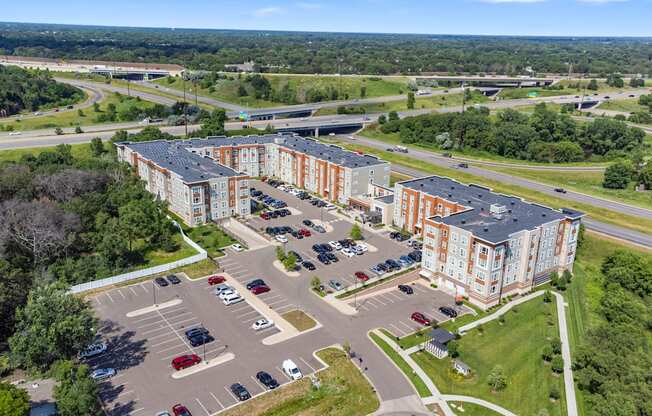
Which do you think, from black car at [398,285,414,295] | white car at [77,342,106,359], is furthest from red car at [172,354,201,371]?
black car at [398,285,414,295]

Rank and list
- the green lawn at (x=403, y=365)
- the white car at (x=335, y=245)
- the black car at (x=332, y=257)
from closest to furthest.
A: the green lawn at (x=403, y=365) → the black car at (x=332, y=257) → the white car at (x=335, y=245)

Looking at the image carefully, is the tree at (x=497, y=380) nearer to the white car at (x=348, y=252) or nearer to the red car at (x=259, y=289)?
the red car at (x=259, y=289)

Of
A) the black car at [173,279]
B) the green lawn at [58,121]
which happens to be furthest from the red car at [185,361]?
the green lawn at [58,121]

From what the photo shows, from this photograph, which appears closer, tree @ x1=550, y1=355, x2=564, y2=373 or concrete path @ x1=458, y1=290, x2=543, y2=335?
tree @ x1=550, y1=355, x2=564, y2=373

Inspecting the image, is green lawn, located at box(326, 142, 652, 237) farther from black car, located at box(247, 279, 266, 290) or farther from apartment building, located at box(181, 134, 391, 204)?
black car, located at box(247, 279, 266, 290)

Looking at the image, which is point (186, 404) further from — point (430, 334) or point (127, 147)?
point (127, 147)

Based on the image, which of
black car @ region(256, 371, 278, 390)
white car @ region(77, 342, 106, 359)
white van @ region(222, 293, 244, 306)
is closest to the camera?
black car @ region(256, 371, 278, 390)

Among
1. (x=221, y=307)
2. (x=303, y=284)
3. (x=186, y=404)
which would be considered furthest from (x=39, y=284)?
(x=303, y=284)
